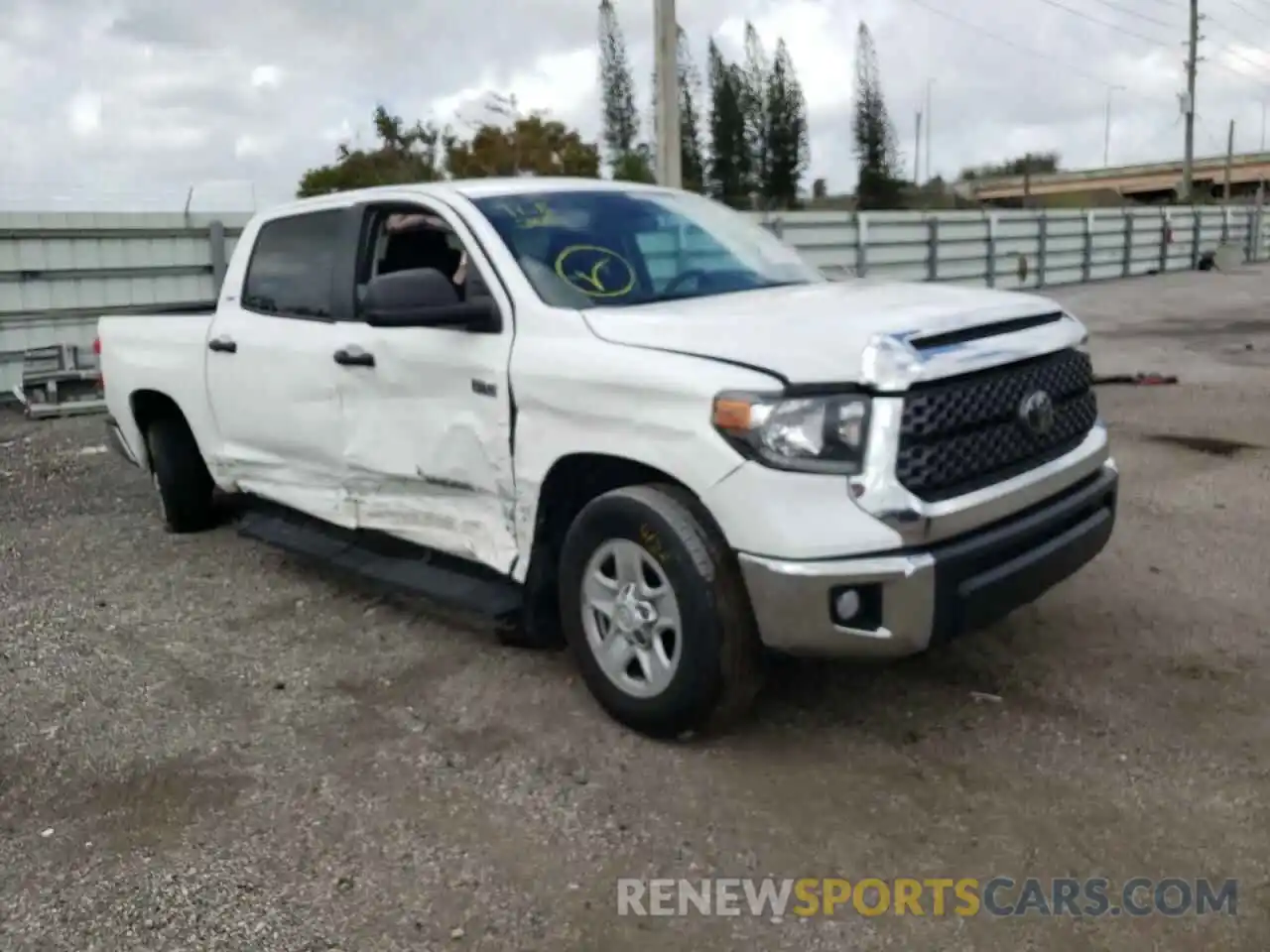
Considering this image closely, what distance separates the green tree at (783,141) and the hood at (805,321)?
58294mm

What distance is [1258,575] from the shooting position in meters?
5.20

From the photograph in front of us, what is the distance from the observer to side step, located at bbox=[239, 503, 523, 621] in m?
4.23

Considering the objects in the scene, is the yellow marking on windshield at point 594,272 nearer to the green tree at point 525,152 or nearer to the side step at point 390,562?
the side step at point 390,562

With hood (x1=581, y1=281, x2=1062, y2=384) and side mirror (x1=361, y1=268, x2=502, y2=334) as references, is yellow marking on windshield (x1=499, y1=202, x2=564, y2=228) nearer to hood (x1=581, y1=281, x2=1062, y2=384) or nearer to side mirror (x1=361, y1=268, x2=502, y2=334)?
side mirror (x1=361, y1=268, x2=502, y2=334)

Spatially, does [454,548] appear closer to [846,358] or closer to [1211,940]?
[846,358]

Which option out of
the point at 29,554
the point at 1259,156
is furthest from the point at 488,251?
the point at 1259,156

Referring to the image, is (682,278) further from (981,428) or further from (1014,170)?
(1014,170)

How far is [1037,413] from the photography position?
3668 mm

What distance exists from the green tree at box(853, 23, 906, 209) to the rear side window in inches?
2345

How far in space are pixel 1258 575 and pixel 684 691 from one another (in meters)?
3.09

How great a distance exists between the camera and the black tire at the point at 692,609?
3.43 m

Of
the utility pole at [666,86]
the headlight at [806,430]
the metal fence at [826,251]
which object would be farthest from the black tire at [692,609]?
the utility pole at [666,86]

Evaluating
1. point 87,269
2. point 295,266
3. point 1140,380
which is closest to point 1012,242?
point 1140,380

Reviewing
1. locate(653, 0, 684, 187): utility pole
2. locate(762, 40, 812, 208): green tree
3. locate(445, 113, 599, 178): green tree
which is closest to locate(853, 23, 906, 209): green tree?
locate(762, 40, 812, 208): green tree
